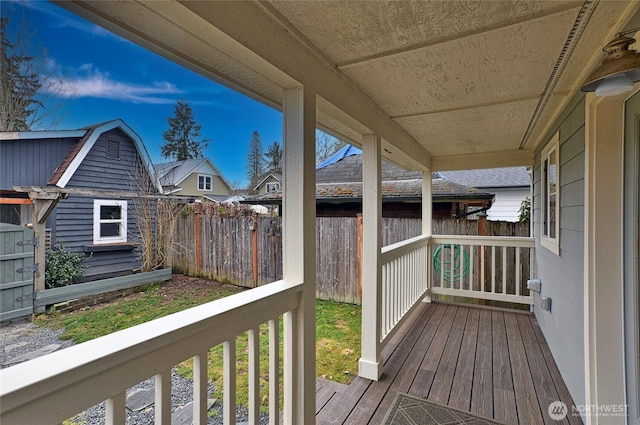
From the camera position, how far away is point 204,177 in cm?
118

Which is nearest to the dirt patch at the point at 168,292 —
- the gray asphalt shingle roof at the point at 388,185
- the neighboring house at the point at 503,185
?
the gray asphalt shingle roof at the point at 388,185

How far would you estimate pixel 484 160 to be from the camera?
14.6ft

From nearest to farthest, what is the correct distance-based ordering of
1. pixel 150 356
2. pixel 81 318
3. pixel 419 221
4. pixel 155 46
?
pixel 81 318
pixel 150 356
pixel 155 46
pixel 419 221

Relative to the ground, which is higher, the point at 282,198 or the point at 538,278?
the point at 282,198

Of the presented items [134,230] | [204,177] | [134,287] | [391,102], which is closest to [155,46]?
[204,177]

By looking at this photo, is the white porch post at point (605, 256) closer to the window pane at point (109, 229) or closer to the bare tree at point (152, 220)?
the bare tree at point (152, 220)

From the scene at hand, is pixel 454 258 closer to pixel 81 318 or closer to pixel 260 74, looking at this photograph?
pixel 260 74

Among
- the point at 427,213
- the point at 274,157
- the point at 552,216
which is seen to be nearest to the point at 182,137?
the point at 274,157

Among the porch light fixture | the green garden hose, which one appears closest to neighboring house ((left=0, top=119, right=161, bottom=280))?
the porch light fixture

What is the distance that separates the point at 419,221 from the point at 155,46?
486 cm

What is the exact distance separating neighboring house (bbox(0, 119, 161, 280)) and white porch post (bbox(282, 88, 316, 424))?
73cm

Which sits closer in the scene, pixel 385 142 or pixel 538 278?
pixel 385 142

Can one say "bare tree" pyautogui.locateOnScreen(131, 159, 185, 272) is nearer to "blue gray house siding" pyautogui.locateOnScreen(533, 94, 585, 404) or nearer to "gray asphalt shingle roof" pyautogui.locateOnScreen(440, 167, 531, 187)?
"blue gray house siding" pyautogui.locateOnScreen(533, 94, 585, 404)

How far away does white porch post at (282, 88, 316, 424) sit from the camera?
1590mm
